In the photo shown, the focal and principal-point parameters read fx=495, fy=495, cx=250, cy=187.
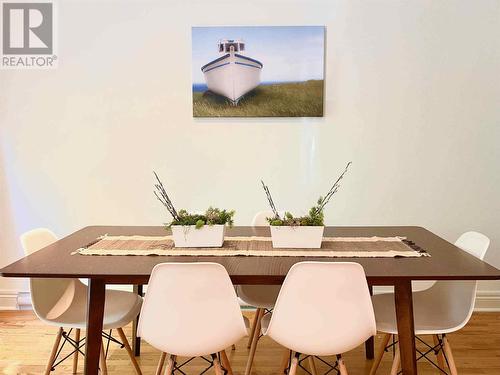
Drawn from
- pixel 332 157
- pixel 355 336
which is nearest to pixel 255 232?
pixel 355 336

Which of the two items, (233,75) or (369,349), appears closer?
(369,349)

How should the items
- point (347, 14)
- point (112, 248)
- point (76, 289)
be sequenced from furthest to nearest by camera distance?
point (347, 14) → point (76, 289) → point (112, 248)

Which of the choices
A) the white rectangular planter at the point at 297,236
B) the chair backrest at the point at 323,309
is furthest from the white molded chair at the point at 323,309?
the white rectangular planter at the point at 297,236

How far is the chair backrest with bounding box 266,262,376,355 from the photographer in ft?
5.66

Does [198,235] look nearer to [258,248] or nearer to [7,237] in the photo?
[258,248]

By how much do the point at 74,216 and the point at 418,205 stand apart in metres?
2.51

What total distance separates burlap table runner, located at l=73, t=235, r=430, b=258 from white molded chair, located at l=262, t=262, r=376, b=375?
1.06 feet

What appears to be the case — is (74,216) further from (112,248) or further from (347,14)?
(347,14)

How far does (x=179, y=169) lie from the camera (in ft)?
11.8

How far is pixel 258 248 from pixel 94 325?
29.6 inches

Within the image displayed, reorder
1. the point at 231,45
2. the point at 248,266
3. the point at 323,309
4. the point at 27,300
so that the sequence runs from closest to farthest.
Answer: the point at 323,309
the point at 248,266
the point at 231,45
the point at 27,300

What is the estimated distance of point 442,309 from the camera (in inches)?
90.5

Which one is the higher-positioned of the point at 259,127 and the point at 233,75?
the point at 233,75

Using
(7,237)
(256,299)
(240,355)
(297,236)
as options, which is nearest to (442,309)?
(297,236)
